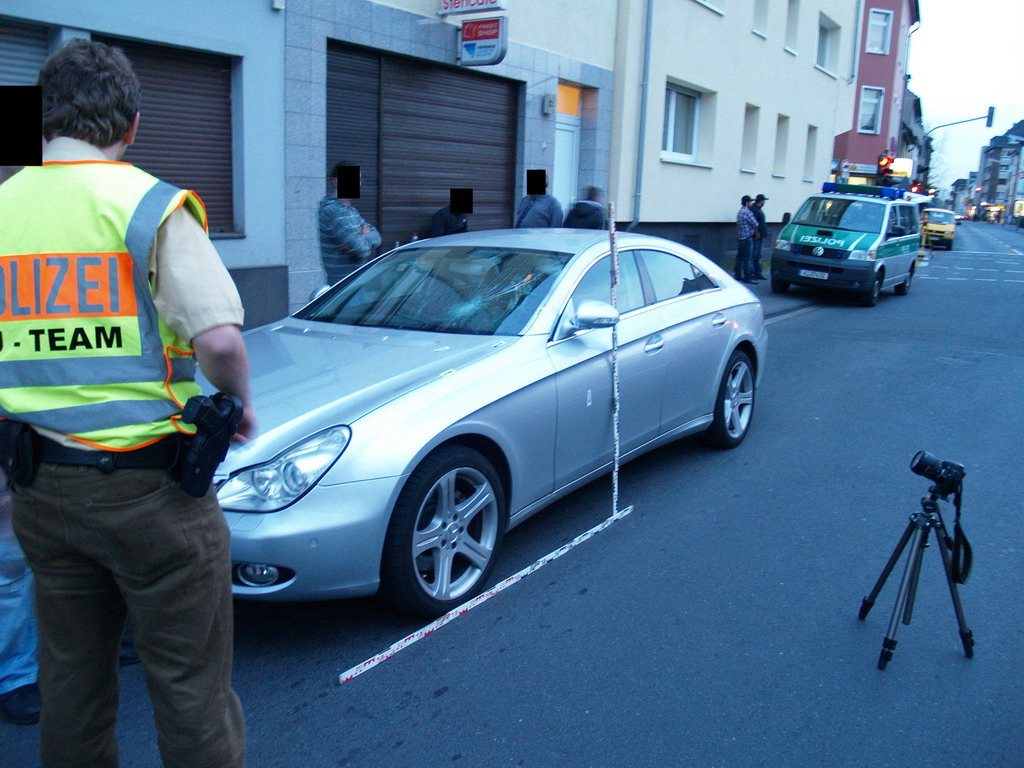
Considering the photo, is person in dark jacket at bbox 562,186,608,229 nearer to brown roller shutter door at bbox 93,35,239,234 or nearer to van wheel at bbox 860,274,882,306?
brown roller shutter door at bbox 93,35,239,234

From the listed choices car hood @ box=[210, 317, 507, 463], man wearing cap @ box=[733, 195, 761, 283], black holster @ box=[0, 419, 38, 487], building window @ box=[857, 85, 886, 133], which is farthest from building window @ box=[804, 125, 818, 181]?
black holster @ box=[0, 419, 38, 487]

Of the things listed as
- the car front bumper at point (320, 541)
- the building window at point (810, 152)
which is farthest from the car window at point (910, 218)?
the car front bumper at point (320, 541)

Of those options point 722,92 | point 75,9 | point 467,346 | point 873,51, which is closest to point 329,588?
point 467,346

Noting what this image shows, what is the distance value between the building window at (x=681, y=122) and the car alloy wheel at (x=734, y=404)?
12.3 m

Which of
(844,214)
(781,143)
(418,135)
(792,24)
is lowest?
(844,214)

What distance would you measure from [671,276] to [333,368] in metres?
2.55

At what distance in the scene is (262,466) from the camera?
10.9ft

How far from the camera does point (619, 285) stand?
5270mm

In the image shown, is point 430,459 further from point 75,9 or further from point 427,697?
point 75,9

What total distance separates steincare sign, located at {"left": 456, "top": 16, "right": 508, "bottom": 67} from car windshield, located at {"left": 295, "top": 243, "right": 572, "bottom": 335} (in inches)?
263

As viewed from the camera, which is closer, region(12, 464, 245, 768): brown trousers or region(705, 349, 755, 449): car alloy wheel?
region(12, 464, 245, 768): brown trousers

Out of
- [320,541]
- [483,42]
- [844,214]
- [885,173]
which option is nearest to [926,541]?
[320,541]

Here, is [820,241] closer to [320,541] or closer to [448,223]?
[448,223]

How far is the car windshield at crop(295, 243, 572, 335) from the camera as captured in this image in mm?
4625
